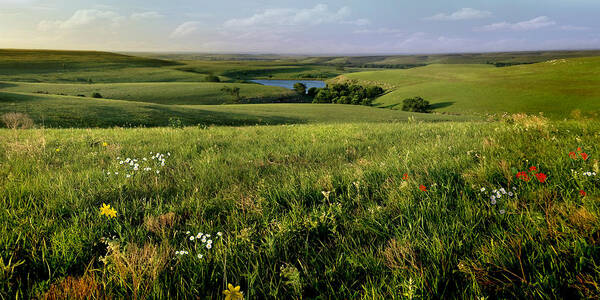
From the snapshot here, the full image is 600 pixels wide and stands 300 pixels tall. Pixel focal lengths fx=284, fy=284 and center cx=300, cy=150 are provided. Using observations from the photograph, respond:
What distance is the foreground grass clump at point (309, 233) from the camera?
154 centimetres

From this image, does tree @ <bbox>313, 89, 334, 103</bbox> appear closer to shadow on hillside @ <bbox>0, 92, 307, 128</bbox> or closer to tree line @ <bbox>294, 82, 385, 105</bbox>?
tree line @ <bbox>294, 82, 385, 105</bbox>

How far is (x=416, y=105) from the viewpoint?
3027 inches

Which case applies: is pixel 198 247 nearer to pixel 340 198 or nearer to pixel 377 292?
pixel 377 292

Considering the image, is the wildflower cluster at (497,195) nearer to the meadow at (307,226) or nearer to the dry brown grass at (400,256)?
the meadow at (307,226)

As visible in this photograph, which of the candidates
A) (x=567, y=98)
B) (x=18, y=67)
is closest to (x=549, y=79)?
(x=567, y=98)

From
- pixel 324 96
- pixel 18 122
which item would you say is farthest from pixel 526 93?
pixel 18 122

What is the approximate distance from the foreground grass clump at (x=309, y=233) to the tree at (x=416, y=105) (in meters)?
77.8

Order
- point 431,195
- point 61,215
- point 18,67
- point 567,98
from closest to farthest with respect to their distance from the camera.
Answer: point 61,215 < point 431,195 < point 567,98 < point 18,67

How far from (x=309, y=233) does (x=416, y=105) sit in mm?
82052

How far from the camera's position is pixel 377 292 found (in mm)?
1465

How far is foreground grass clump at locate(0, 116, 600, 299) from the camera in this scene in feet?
5.07

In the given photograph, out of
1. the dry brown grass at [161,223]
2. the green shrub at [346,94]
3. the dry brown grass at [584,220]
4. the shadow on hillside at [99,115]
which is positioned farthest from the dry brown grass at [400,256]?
the green shrub at [346,94]

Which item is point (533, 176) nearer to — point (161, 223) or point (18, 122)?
point (161, 223)

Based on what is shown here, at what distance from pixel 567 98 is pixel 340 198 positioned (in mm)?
88423
